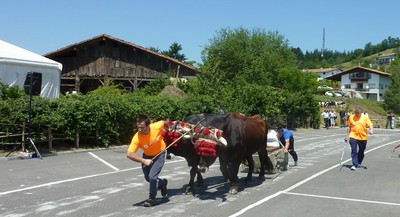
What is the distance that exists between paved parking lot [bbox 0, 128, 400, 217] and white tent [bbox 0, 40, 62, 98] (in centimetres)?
896

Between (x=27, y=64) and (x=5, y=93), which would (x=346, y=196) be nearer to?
(x=5, y=93)

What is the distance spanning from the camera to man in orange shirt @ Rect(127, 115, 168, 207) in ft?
26.7

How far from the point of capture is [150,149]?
8.33 m

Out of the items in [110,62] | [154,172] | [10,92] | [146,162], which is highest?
[110,62]

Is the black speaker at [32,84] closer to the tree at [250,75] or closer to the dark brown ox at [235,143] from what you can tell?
the dark brown ox at [235,143]

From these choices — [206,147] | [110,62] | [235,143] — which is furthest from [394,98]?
[206,147]

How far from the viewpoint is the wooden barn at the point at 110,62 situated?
3891cm

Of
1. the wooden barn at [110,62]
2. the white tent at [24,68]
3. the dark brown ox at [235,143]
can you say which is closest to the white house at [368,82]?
the wooden barn at [110,62]

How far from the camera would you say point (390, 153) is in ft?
62.0

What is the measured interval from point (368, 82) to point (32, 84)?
9572cm

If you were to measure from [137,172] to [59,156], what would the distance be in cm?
475

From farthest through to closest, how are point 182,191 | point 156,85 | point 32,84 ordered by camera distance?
point 156,85, point 32,84, point 182,191

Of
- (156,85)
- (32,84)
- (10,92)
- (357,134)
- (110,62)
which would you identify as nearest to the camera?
(357,134)

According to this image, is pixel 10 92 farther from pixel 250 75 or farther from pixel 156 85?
pixel 250 75
